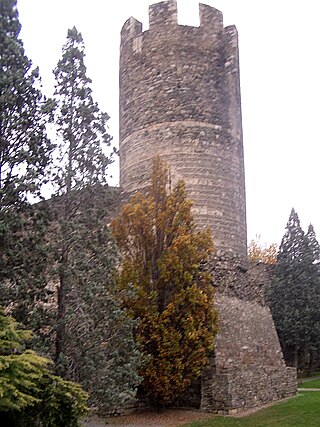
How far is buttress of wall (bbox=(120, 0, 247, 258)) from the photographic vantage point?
17.5 meters

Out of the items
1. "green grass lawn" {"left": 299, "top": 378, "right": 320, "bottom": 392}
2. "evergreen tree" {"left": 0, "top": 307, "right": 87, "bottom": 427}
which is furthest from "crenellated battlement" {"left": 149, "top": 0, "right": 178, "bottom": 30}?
"evergreen tree" {"left": 0, "top": 307, "right": 87, "bottom": 427}

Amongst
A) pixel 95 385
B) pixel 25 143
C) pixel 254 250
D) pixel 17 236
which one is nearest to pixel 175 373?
pixel 95 385

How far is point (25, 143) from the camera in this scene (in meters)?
9.70

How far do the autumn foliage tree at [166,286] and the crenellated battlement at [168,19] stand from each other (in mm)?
6753

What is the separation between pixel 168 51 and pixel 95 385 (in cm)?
1190

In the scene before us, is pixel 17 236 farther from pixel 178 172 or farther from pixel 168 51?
pixel 168 51

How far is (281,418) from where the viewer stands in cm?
1137

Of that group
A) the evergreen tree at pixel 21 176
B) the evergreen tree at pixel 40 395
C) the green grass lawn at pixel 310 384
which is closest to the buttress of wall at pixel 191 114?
the green grass lawn at pixel 310 384

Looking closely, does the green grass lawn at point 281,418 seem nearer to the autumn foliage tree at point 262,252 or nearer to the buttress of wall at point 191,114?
the buttress of wall at point 191,114

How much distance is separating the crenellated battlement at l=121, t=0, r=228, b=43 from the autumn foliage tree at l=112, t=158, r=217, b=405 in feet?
22.2

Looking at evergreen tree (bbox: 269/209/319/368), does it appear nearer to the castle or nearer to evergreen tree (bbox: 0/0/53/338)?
the castle

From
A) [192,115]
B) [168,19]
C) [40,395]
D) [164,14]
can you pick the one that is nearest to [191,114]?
[192,115]

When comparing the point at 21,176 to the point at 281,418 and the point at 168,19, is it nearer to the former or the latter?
the point at 281,418

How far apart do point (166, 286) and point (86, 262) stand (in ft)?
11.3
